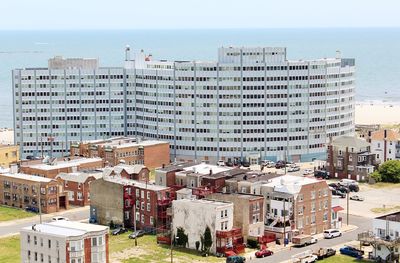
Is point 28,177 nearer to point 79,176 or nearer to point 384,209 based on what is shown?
point 79,176

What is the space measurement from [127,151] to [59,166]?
63.0 feet

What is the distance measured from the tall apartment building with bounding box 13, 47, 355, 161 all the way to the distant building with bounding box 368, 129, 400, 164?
17.1m

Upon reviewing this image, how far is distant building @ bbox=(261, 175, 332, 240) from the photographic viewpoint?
10538cm

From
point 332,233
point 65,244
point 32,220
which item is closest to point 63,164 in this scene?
point 32,220

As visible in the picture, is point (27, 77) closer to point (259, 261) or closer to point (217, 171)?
point (217, 171)

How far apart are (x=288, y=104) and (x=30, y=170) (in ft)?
182

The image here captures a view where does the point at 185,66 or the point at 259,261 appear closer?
the point at 259,261

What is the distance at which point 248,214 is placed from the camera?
333 ft

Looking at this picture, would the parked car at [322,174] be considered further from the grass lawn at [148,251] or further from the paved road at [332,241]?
the grass lawn at [148,251]

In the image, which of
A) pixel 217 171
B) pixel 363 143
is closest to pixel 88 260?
pixel 217 171

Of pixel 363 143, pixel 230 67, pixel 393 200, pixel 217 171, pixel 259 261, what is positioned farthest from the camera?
pixel 230 67

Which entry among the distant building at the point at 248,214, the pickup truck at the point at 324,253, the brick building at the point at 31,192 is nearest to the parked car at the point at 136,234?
the distant building at the point at 248,214

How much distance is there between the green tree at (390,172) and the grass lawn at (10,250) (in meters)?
65.9

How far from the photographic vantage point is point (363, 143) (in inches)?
5910
